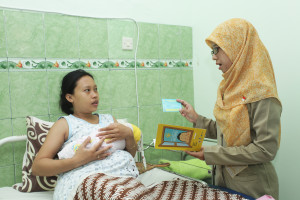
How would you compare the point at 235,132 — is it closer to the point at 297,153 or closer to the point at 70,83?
the point at 297,153

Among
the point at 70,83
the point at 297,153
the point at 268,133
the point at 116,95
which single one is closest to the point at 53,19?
→ the point at 70,83

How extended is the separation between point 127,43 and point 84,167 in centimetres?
130

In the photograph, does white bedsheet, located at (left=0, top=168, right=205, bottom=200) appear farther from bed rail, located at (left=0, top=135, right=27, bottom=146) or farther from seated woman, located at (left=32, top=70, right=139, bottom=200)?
bed rail, located at (left=0, top=135, right=27, bottom=146)

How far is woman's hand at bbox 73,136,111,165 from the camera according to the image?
5.36 ft

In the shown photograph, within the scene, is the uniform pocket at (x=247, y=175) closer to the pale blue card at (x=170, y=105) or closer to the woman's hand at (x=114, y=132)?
the pale blue card at (x=170, y=105)

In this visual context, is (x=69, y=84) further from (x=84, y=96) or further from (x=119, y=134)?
(x=119, y=134)

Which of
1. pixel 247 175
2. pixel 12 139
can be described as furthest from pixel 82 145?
pixel 247 175

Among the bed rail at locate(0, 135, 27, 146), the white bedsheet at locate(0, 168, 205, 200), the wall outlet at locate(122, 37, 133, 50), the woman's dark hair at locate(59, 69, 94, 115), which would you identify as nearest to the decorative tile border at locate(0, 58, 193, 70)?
the wall outlet at locate(122, 37, 133, 50)

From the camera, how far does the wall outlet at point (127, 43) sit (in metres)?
2.55

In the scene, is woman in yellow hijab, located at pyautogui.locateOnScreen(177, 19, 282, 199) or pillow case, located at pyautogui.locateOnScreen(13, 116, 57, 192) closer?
woman in yellow hijab, located at pyautogui.locateOnScreen(177, 19, 282, 199)

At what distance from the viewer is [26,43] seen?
2.09 m

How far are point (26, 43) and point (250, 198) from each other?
1.84 m

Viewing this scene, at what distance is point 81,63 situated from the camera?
2.33 m

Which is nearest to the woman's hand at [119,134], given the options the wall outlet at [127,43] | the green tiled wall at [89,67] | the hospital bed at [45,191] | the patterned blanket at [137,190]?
the hospital bed at [45,191]
